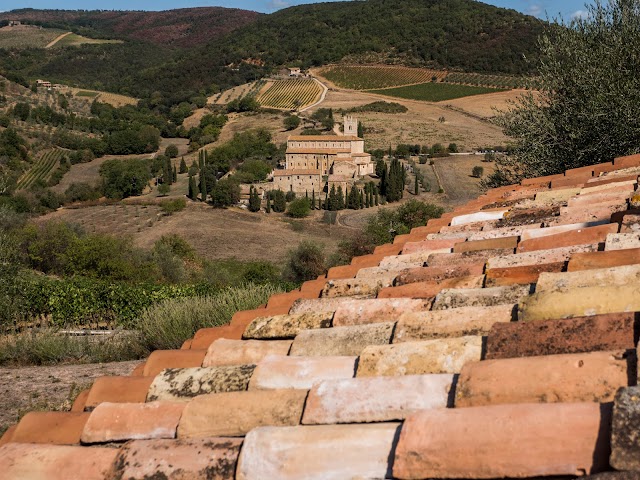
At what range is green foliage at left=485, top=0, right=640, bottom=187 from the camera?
10938 millimetres

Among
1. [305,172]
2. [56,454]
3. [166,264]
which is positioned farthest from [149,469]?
[305,172]

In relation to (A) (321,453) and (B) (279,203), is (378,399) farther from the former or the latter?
(B) (279,203)

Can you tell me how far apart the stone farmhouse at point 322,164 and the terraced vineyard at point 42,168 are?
31309mm

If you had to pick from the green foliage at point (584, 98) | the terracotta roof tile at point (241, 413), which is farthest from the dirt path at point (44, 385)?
the green foliage at point (584, 98)

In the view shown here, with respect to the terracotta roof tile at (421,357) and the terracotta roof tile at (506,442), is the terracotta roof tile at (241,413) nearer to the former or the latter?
the terracotta roof tile at (421,357)

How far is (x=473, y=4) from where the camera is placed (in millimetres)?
193625

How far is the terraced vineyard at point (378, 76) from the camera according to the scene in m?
134

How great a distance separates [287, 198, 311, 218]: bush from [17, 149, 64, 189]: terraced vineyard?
34.8 m

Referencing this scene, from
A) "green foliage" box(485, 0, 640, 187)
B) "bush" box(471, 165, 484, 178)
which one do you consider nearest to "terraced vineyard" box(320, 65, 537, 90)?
"bush" box(471, 165, 484, 178)

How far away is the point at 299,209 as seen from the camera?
221 ft

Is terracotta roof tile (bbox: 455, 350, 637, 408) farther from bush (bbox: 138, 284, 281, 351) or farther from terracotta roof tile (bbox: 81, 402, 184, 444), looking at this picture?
bush (bbox: 138, 284, 281, 351)

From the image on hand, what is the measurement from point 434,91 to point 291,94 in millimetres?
29097

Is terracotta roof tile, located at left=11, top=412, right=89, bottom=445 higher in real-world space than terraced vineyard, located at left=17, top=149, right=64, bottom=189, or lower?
higher

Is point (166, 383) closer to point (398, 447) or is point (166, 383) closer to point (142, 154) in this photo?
point (398, 447)
